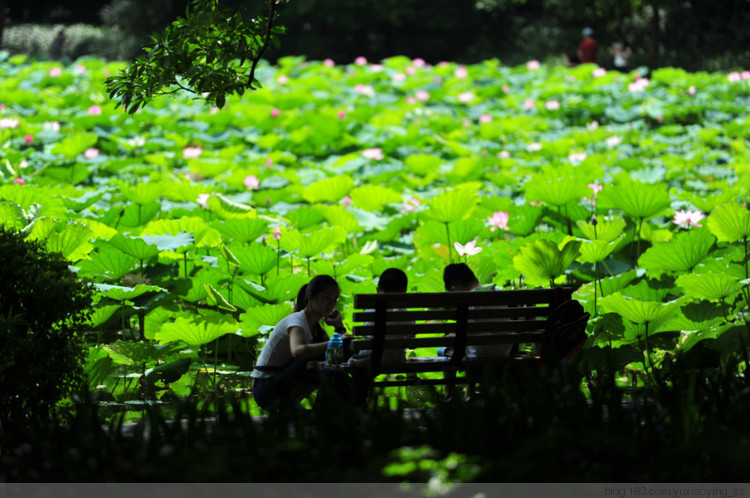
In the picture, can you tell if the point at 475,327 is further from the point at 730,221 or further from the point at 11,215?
the point at 11,215

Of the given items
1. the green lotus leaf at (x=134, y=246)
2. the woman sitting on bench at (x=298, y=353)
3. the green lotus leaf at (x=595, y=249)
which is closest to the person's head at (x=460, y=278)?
the woman sitting on bench at (x=298, y=353)

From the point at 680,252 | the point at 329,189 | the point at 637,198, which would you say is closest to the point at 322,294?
the point at 680,252

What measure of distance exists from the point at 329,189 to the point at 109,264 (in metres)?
2.87

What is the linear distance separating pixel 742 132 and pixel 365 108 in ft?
15.1

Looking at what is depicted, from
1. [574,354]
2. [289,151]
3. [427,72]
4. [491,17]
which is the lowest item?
[574,354]

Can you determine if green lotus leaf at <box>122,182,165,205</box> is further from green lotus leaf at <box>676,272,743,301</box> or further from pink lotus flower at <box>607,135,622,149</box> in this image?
pink lotus flower at <box>607,135,622,149</box>

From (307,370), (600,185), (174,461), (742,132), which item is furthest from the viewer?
(742,132)

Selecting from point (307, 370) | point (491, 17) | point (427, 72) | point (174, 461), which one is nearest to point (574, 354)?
point (307, 370)

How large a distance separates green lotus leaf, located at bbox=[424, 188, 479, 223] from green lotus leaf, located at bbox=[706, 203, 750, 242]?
4.63 feet

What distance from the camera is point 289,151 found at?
10219 millimetres

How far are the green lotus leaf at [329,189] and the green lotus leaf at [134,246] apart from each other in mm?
2681

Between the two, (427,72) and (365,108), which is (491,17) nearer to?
(427,72)

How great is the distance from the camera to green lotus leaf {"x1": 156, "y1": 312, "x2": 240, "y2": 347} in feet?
13.4

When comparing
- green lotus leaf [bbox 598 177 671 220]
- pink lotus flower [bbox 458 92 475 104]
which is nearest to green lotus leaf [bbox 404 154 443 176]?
green lotus leaf [bbox 598 177 671 220]
